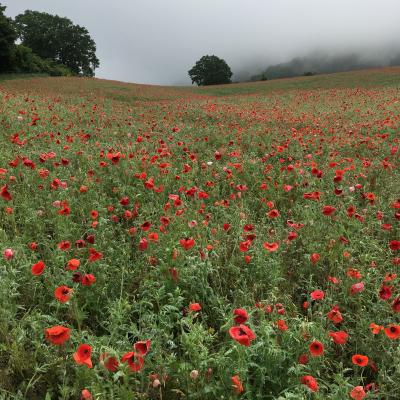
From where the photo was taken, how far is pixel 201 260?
3.41 meters

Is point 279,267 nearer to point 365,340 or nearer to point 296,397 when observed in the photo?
point 365,340

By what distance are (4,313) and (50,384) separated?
1.90ft

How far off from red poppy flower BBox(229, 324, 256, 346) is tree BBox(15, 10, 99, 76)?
251 feet

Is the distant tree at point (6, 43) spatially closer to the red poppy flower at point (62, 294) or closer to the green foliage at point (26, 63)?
the green foliage at point (26, 63)

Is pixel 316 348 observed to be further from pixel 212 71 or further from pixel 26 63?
pixel 212 71

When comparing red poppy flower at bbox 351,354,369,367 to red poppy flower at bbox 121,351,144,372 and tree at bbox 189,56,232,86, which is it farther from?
tree at bbox 189,56,232,86

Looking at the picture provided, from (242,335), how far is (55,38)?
79.0 metres

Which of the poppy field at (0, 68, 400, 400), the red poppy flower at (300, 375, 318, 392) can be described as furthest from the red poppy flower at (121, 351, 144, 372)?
the red poppy flower at (300, 375, 318, 392)

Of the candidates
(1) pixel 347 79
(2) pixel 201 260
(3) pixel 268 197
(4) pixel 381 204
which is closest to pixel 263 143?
(3) pixel 268 197

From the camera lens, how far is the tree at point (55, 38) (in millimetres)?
70188

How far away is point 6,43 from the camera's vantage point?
140 feet

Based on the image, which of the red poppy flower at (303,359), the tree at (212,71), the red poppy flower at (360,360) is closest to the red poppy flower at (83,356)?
the red poppy flower at (303,359)

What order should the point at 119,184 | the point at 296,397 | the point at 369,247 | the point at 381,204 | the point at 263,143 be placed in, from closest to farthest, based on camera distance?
1. the point at 296,397
2. the point at 369,247
3. the point at 381,204
4. the point at 119,184
5. the point at 263,143

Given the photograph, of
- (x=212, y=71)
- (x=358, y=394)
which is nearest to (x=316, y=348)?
(x=358, y=394)
